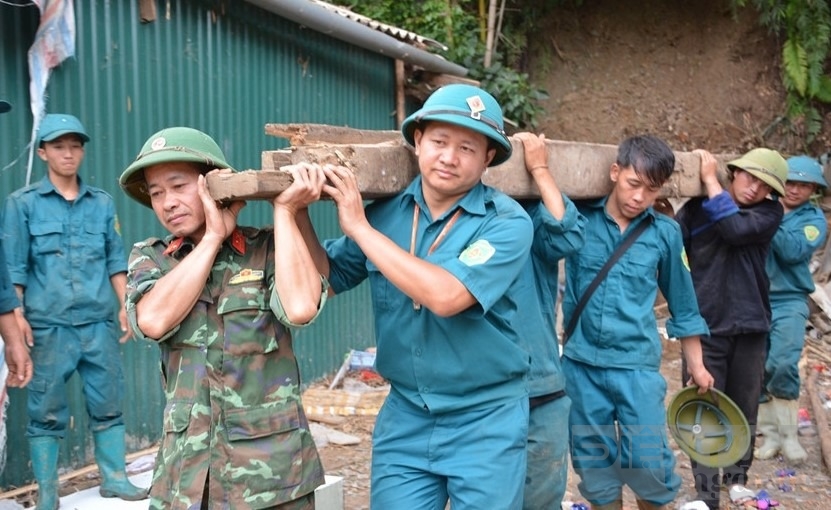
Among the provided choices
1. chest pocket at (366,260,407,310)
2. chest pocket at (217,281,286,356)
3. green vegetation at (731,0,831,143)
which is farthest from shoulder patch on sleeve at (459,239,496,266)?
green vegetation at (731,0,831,143)

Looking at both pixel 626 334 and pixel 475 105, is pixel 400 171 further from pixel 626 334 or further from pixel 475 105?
pixel 626 334

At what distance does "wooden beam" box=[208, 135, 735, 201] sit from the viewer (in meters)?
2.67

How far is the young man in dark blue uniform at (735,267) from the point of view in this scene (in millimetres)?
4848

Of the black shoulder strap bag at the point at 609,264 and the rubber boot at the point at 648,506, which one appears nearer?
the black shoulder strap bag at the point at 609,264

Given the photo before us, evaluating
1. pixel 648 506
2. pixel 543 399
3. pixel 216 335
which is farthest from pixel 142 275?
pixel 648 506

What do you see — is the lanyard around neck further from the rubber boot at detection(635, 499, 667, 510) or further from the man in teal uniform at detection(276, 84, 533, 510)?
the rubber boot at detection(635, 499, 667, 510)

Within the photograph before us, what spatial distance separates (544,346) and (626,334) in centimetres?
61

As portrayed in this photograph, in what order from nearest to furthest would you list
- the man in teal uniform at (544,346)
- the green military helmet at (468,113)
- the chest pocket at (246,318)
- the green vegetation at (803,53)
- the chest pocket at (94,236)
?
1. the chest pocket at (246,318)
2. the green military helmet at (468,113)
3. the man in teal uniform at (544,346)
4. the chest pocket at (94,236)
5. the green vegetation at (803,53)

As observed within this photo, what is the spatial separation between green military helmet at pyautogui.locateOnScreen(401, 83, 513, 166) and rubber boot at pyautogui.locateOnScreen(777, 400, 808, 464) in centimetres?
430

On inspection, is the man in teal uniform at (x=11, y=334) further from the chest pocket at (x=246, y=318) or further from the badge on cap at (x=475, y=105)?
the badge on cap at (x=475, y=105)

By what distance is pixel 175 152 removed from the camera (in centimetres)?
→ 271

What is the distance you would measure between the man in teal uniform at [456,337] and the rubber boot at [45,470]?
8.24 ft

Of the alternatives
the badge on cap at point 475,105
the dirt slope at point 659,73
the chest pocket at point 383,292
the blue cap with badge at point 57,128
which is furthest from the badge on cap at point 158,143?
the dirt slope at point 659,73

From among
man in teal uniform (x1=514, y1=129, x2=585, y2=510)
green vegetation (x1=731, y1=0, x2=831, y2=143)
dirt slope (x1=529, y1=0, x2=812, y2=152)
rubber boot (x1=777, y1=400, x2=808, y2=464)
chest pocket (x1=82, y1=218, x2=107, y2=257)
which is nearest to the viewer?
man in teal uniform (x1=514, y1=129, x2=585, y2=510)
